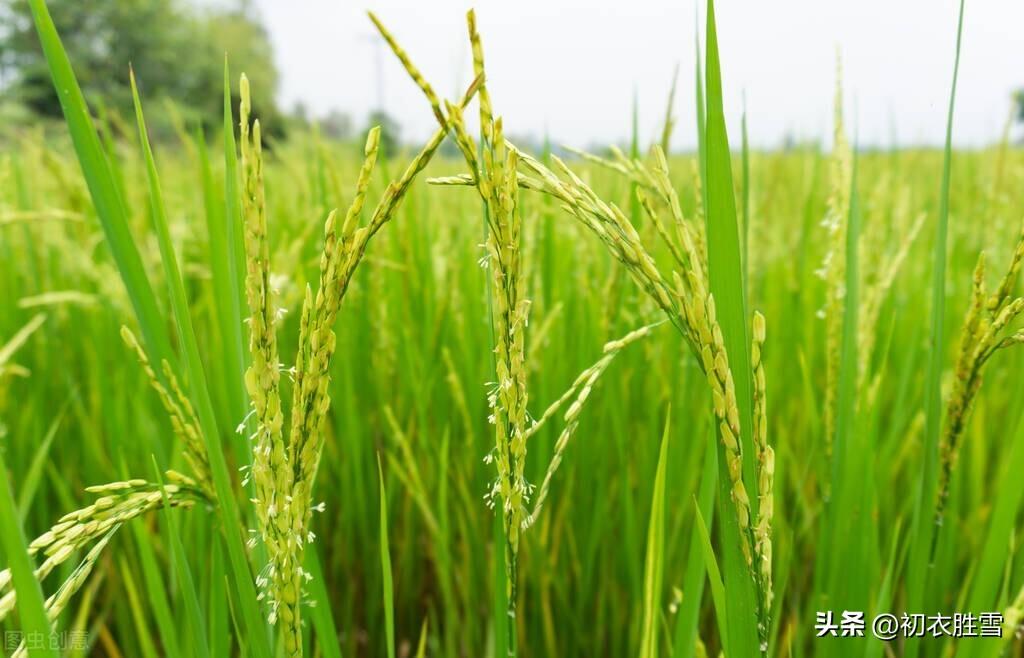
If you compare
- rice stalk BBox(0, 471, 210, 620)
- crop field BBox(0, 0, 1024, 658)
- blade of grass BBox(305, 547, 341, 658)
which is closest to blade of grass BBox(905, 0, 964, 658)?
crop field BBox(0, 0, 1024, 658)

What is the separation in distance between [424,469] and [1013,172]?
2959mm

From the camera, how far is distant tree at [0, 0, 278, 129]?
87.1 ft

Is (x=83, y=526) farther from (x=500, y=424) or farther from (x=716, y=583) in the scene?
(x=716, y=583)

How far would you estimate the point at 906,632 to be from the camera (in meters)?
0.78

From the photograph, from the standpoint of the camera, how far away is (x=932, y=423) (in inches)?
28.5

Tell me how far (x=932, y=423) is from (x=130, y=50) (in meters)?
33.9

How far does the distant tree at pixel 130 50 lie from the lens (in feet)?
87.1

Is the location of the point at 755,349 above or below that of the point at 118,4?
below

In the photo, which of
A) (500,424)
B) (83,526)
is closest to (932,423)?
(500,424)

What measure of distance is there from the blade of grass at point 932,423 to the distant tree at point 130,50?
2755cm

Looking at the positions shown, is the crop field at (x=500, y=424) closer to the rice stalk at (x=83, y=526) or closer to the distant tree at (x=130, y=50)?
the rice stalk at (x=83, y=526)

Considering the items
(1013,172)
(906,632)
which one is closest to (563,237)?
(906,632)

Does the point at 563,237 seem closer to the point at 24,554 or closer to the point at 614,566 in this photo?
the point at 614,566

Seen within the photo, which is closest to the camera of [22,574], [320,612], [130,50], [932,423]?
[22,574]
